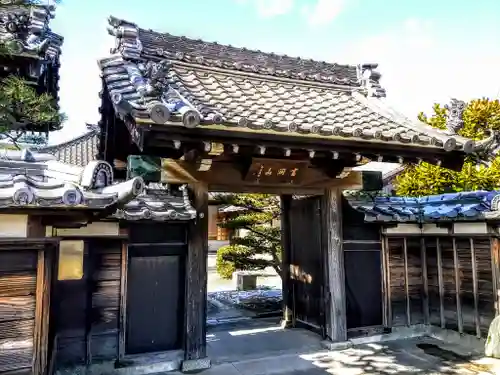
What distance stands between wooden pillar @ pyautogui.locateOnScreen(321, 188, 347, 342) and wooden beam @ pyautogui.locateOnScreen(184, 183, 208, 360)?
96.1 inches

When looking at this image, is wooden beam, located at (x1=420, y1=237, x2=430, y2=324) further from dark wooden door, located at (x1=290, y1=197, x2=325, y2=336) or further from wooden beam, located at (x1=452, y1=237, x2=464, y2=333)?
dark wooden door, located at (x1=290, y1=197, x2=325, y2=336)

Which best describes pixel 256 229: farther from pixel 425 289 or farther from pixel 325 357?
pixel 325 357

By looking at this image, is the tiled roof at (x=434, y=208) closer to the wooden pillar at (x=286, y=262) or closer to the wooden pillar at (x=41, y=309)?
the wooden pillar at (x=286, y=262)

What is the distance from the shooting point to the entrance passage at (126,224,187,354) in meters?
6.59

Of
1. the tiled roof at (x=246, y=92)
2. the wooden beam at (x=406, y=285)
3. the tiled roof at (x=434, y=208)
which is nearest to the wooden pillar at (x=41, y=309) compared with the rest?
the tiled roof at (x=246, y=92)

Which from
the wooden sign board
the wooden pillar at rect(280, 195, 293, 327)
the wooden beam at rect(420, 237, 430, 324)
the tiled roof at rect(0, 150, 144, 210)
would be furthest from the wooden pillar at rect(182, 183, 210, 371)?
the wooden beam at rect(420, 237, 430, 324)

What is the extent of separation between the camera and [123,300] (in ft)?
21.3

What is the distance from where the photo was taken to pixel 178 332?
679 centimetres

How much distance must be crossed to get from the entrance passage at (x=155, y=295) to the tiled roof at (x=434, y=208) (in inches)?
152

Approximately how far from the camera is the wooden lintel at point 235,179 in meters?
6.79

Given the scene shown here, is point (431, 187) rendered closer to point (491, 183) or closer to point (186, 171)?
point (491, 183)

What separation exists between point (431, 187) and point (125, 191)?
37.1 ft

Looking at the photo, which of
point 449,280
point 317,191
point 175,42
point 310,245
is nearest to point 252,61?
point 175,42

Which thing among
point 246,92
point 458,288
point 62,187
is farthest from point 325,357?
point 62,187
